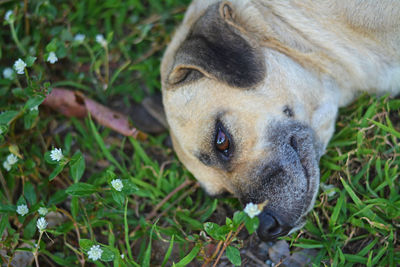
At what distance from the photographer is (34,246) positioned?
9.12 ft

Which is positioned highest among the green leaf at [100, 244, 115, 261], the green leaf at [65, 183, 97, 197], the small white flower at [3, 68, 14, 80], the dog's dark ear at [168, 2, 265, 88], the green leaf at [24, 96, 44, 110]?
the dog's dark ear at [168, 2, 265, 88]

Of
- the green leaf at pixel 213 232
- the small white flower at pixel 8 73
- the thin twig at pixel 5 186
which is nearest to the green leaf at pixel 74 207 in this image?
the thin twig at pixel 5 186

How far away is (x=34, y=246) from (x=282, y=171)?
180 cm

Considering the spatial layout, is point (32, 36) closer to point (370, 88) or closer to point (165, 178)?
point (165, 178)

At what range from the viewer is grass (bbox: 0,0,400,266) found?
9.12 feet

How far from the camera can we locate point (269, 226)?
2.56 meters

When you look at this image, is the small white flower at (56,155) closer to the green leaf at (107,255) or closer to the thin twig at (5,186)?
the green leaf at (107,255)

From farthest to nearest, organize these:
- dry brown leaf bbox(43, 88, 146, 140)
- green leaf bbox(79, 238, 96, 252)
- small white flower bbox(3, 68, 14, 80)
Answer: dry brown leaf bbox(43, 88, 146, 140) < small white flower bbox(3, 68, 14, 80) < green leaf bbox(79, 238, 96, 252)

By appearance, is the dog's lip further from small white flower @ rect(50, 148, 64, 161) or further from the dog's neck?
small white flower @ rect(50, 148, 64, 161)

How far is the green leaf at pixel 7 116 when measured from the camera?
306 cm

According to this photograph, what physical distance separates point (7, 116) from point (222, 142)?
1.69m

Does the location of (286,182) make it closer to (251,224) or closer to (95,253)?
(251,224)

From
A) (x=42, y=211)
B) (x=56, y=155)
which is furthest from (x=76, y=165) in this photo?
(x=42, y=211)

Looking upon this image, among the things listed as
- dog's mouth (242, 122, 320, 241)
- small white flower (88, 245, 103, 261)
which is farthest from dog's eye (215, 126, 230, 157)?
small white flower (88, 245, 103, 261)
